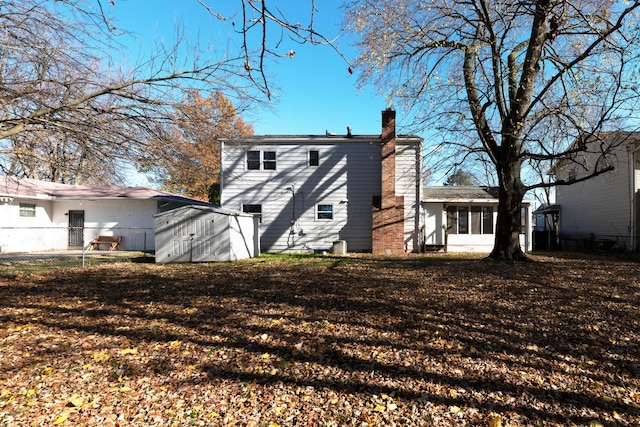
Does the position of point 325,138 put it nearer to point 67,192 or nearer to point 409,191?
point 409,191

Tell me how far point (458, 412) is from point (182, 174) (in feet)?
19.3

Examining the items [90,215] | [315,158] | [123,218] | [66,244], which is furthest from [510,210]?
[66,244]

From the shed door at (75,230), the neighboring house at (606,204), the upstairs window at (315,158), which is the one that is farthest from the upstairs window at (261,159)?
the neighboring house at (606,204)

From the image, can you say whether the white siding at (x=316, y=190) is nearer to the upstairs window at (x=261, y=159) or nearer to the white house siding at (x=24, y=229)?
the upstairs window at (x=261, y=159)

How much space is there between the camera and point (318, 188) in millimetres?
17594

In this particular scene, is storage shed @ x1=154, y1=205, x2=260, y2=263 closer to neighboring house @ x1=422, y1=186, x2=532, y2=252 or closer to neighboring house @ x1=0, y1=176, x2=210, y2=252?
neighboring house @ x1=0, y1=176, x2=210, y2=252

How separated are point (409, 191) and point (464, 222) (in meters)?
3.39

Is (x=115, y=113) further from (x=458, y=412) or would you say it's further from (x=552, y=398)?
(x=552, y=398)

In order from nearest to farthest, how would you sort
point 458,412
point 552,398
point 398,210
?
point 458,412 → point 552,398 → point 398,210

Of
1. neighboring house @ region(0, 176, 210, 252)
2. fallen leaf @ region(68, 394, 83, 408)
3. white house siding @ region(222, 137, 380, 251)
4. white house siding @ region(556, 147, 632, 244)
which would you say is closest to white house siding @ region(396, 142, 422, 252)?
white house siding @ region(222, 137, 380, 251)

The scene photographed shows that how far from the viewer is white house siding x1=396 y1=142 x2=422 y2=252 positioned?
17438 millimetres

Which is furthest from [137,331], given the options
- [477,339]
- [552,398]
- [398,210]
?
[398,210]

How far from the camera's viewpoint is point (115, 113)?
617 cm

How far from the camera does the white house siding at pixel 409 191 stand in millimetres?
17438
